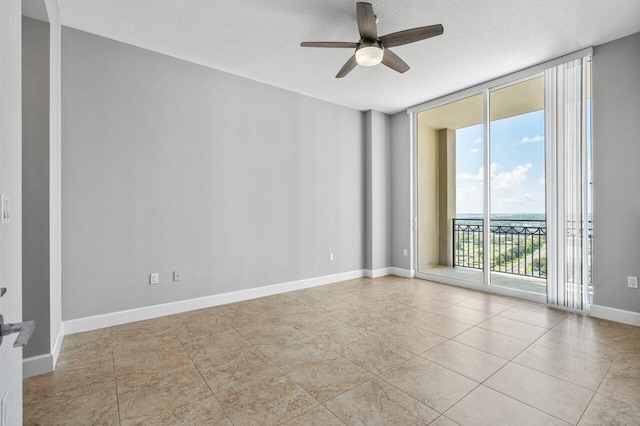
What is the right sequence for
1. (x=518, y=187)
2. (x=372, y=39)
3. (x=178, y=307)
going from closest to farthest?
(x=372, y=39) < (x=178, y=307) < (x=518, y=187)

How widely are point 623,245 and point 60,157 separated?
5.71 m

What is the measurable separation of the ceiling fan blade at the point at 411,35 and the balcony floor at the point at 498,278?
11.4 feet

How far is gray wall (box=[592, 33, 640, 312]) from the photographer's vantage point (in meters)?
3.14

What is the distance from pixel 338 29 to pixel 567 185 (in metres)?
3.17

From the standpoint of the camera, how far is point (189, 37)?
3.17 metres

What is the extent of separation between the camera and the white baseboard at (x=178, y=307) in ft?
9.87

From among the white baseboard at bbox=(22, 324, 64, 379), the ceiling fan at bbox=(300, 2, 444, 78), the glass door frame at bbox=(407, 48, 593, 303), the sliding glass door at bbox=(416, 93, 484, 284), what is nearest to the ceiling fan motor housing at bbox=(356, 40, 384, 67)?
the ceiling fan at bbox=(300, 2, 444, 78)

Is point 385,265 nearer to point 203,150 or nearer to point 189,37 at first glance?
point 203,150

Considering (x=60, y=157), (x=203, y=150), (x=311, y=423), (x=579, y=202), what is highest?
(x=203, y=150)

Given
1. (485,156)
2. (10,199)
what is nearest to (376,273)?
(485,156)

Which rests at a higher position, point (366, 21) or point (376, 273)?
point (366, 21)

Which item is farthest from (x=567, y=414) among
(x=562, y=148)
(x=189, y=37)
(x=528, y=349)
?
(x=189, y=37)

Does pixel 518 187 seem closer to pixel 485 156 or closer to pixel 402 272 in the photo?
pixel 485 156

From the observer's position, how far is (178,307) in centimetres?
355
